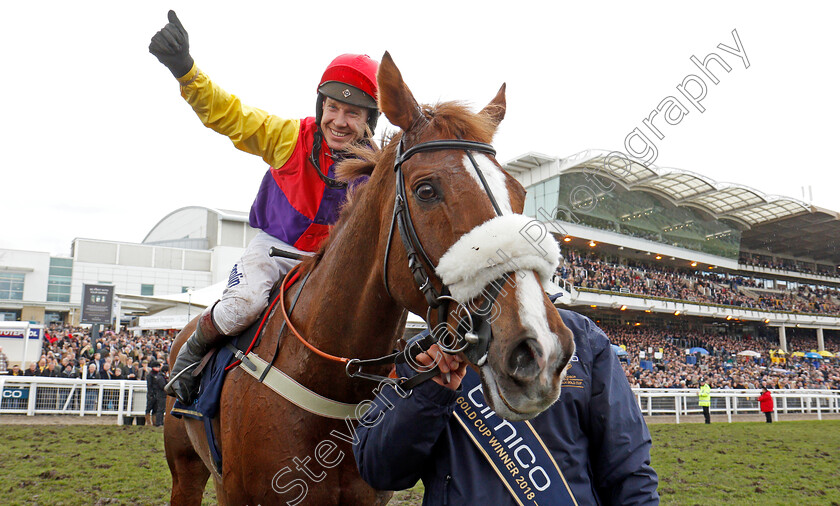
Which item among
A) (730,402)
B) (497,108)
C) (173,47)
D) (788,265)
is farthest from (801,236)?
(173,47)

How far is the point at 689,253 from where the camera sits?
3195 cm

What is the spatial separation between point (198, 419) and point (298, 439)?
0.91 meters

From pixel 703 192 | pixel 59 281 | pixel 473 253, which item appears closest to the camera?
pixel 473 253

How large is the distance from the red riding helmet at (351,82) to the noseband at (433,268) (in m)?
0.77

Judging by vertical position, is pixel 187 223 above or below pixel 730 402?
above

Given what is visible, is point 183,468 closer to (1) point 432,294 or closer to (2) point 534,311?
(1) point 432,294

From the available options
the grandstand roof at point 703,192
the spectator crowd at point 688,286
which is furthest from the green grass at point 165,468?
the spectator crowd at point 688,286

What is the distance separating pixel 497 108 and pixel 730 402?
55.1 feet

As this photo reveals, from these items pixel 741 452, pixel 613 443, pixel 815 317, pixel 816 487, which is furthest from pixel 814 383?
pixel 613 443

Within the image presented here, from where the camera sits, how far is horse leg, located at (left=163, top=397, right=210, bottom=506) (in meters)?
3.19

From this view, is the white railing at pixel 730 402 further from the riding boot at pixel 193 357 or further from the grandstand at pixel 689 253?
the riding boot at pixel 193 357

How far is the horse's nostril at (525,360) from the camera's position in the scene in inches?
45.1

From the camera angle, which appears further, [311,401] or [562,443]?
[311,401]

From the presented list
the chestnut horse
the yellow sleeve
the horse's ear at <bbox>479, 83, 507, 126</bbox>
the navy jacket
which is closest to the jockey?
the yellow sleeve
